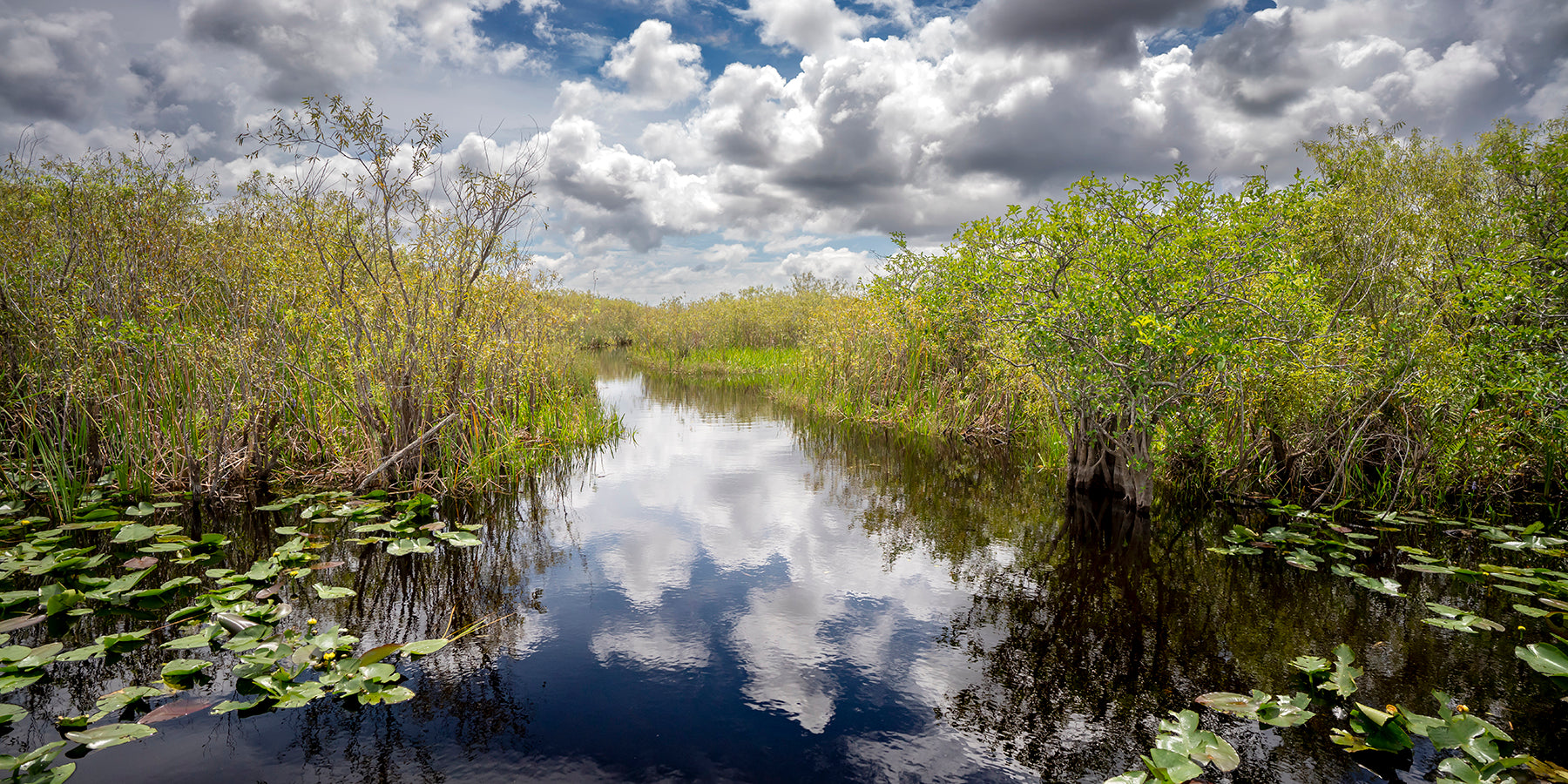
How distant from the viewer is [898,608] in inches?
201

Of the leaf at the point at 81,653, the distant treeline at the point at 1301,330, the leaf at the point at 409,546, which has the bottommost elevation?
the leaf at the point at 81,653

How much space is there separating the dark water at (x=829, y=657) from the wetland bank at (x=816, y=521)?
0.03 m

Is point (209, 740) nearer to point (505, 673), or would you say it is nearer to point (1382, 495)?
point (505, 673)

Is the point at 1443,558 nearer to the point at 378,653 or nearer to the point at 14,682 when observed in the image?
the point at 378,653

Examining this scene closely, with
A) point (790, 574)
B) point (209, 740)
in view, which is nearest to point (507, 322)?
point (790, 574)

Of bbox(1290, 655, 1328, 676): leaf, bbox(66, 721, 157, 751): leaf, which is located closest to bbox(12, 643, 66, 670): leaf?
bbox(66, 721, 157, 751): leaf

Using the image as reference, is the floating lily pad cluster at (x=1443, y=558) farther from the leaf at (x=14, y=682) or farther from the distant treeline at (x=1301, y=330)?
the leaf at (x=14, y=682)

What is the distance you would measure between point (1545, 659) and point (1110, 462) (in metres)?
4.97

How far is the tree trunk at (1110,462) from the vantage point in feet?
24.3

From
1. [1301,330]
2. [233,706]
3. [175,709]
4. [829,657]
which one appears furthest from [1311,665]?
[175,709]

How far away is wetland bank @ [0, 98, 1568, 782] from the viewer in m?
3.45

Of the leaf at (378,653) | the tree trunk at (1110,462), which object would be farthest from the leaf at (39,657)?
the tree trunk at (1110,462)

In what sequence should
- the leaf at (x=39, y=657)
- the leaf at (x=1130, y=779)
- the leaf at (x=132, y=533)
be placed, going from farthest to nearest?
the leaf at (x=132, y=533) < the leaf at (x=39, y=657) < the leaf at (x=1130, y=779)

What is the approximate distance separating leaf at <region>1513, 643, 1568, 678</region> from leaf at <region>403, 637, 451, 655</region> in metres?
6.40
